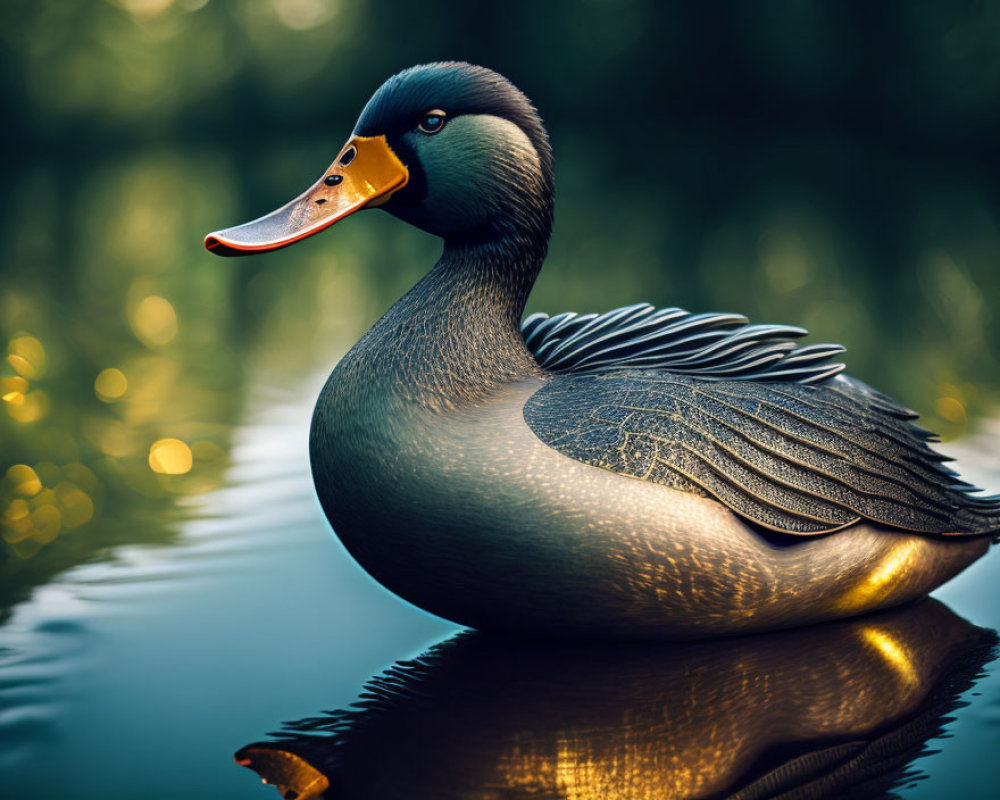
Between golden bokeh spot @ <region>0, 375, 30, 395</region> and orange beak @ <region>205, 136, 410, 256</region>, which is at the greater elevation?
golden bokeh spot @ <region>0, 375, 30, 395</region>

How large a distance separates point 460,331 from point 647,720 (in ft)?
2.31

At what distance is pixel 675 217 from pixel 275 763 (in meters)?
4.57

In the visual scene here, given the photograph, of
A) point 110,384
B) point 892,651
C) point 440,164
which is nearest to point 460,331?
point 440,164

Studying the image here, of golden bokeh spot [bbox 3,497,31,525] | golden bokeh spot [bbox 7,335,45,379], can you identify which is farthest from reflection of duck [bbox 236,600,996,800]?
golden bokeh spot [bbox 7,335,45,379]

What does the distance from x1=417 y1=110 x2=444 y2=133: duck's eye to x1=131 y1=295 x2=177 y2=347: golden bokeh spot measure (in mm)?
2316

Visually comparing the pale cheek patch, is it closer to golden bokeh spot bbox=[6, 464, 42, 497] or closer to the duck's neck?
the duck's neck

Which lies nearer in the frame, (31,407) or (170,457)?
(170,457)

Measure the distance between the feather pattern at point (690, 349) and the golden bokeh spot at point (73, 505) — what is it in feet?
3.66

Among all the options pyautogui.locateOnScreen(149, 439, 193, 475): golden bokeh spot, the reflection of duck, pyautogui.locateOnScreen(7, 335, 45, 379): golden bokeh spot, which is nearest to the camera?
the reflection of duck

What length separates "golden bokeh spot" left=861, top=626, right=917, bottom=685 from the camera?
1894 mm

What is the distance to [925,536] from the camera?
201 cm

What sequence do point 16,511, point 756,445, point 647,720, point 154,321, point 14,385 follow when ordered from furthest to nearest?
1. point 154,321
2. point 14,385
3. point 16,511
4. point 756,445
5. point 647,720

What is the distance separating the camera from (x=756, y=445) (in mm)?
1868

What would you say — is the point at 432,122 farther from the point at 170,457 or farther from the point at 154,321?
the point at 154,321
